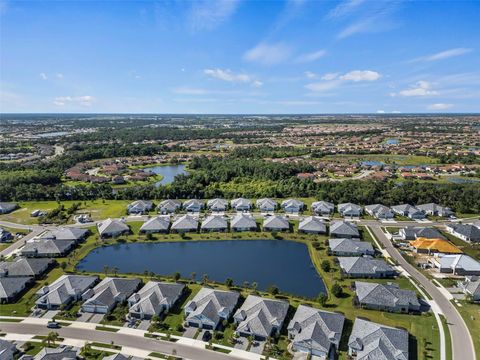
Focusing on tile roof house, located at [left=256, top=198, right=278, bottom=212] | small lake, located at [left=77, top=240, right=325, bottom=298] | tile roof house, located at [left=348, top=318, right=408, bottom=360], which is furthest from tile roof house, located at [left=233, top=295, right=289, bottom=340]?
tile roof house, located at [left=256, top=198, right=278, bottom=212]

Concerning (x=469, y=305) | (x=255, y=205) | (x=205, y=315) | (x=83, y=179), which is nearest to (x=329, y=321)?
(x=205, y=315)

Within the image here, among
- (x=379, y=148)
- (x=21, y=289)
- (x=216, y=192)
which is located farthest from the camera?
(x=379, y=148)

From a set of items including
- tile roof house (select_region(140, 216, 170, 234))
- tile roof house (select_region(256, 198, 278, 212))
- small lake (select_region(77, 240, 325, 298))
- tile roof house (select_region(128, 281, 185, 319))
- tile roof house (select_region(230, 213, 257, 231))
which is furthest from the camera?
tile roof house (select_region(256, 198, 278, 212))

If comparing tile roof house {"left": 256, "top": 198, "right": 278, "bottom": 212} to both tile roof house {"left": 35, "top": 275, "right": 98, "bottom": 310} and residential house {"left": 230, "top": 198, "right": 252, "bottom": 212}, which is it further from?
tile roof house {"left": 35, "top": 275, "right": 98, "bottom": 310}

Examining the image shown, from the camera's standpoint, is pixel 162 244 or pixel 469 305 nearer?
pixel 469 305

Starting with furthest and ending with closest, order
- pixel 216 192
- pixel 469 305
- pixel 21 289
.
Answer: pixel 216 192 < pixel 21 289 < pixel 469 305

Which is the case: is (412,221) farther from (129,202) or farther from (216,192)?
(129,202)

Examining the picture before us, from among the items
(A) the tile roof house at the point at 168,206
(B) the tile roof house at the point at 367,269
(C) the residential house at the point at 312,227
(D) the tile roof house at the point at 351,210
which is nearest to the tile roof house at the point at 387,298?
(B) the tile roof house at the point at 367,269

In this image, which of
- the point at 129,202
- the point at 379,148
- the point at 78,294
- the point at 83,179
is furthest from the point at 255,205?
A: the point at 379,148
